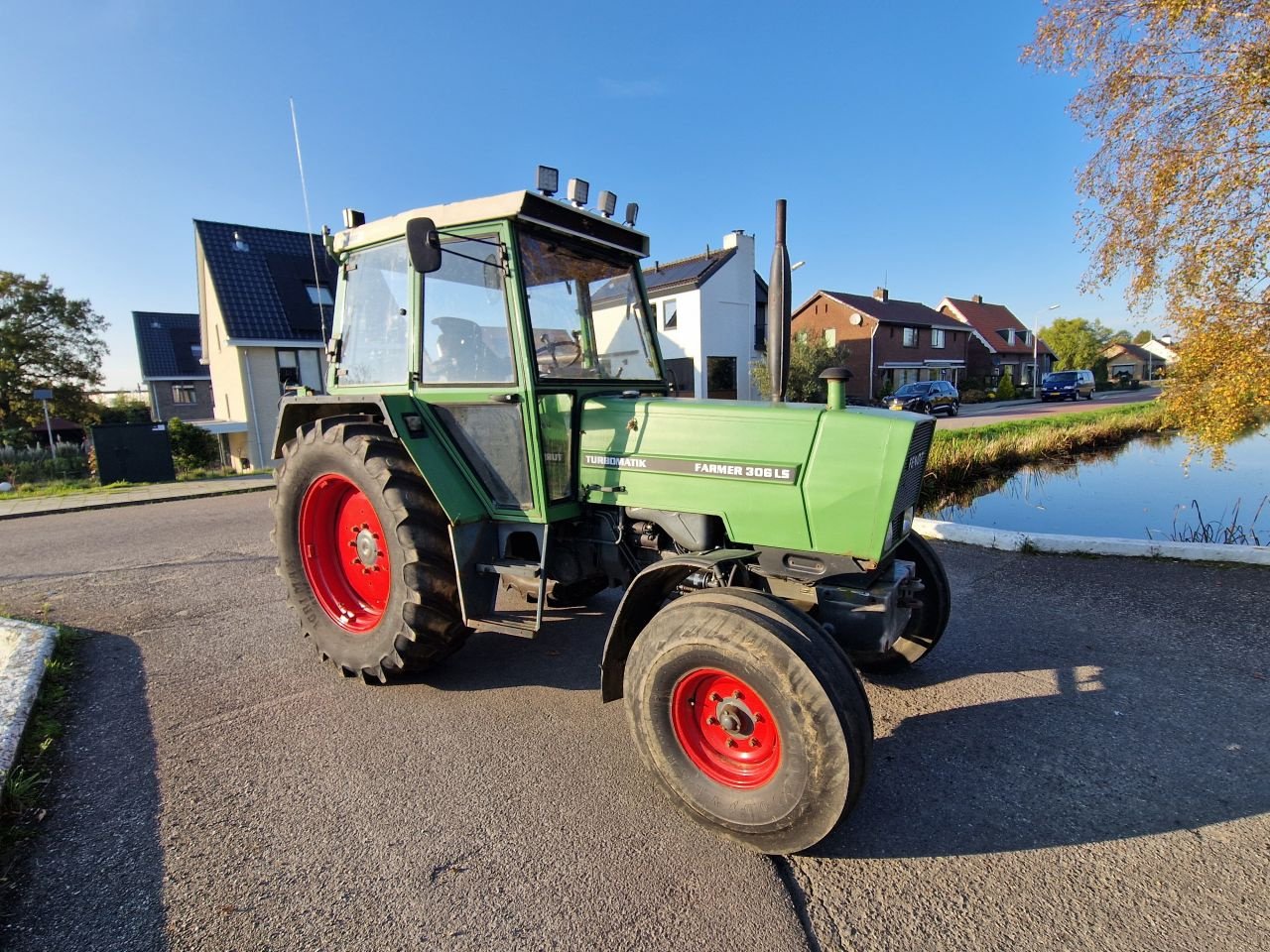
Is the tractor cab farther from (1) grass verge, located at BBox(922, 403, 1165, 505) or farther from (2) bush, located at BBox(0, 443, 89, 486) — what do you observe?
(2) bush, located at BBox(0, 443, 89, 486)

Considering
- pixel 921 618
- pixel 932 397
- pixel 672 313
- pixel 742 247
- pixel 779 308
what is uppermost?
pixel 742 247

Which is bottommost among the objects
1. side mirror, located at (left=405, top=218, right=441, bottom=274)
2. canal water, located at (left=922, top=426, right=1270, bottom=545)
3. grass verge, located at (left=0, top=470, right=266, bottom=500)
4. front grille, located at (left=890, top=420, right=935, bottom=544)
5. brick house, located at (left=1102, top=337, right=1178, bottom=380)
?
canal water, located at (left=922, top=426, right=1270, bottom=545)

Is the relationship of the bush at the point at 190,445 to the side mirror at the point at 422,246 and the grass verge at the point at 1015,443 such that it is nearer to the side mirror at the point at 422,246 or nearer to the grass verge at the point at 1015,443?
the side mirror at the point at 422,246

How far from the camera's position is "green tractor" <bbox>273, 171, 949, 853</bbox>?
2.24 meters

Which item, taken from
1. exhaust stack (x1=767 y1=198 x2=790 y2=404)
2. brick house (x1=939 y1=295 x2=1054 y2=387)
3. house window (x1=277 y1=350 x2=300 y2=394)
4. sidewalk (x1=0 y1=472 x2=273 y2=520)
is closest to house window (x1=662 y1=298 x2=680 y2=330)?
house window (x1=277 y1=350 x2=300 y2=394)

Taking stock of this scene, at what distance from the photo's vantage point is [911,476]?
2748 millimetres

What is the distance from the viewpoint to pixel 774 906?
196 cm

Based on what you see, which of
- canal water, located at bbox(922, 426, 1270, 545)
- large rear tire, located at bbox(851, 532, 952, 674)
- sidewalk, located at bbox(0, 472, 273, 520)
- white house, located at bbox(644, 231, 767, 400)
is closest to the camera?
large rear tire, located at bbox(851, 532, 952, 674)

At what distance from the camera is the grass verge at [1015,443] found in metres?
9.88

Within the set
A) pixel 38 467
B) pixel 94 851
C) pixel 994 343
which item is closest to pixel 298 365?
pixel 38 467

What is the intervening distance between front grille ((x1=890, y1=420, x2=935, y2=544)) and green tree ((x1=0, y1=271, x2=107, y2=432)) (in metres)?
30.5

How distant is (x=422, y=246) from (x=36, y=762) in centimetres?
280

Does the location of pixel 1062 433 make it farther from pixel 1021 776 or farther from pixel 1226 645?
pixel 1021 776

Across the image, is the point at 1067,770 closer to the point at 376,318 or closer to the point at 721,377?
the point at 376,318
